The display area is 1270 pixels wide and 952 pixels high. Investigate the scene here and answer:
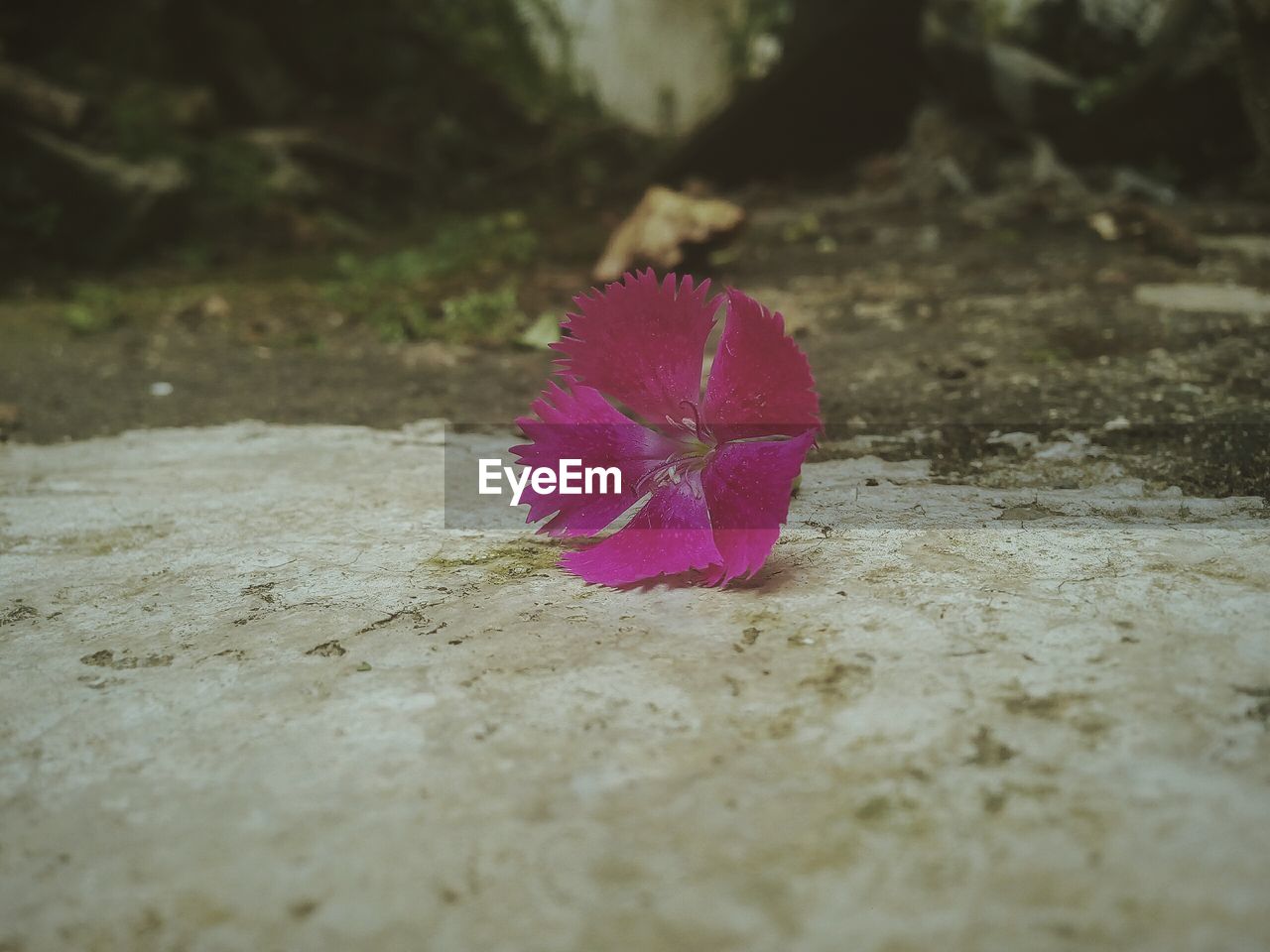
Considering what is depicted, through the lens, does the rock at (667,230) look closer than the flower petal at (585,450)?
No

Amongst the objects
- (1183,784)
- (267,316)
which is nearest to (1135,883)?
(1183,784)

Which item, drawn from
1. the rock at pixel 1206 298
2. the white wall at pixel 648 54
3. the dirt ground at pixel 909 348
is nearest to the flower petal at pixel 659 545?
the dirt ground at pixel 909 348

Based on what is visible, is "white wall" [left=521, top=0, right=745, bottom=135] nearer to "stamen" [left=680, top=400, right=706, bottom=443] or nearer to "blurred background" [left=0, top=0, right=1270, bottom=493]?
"blurred background" [left=0, top=0, right=1270, bottom=493]

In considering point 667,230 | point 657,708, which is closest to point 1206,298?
point 667,230

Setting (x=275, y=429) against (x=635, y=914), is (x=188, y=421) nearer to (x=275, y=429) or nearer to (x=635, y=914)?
(x=275, y=429)

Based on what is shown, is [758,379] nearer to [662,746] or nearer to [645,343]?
[645,343]

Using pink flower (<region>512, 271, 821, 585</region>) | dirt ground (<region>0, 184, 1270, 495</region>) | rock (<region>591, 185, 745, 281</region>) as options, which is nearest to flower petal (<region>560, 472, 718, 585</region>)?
pink flower (<region>512, 271, 821, 585</region>)

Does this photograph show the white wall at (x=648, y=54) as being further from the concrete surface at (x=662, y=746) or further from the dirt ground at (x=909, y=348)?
the concrete surface at (x=662, y=746)
